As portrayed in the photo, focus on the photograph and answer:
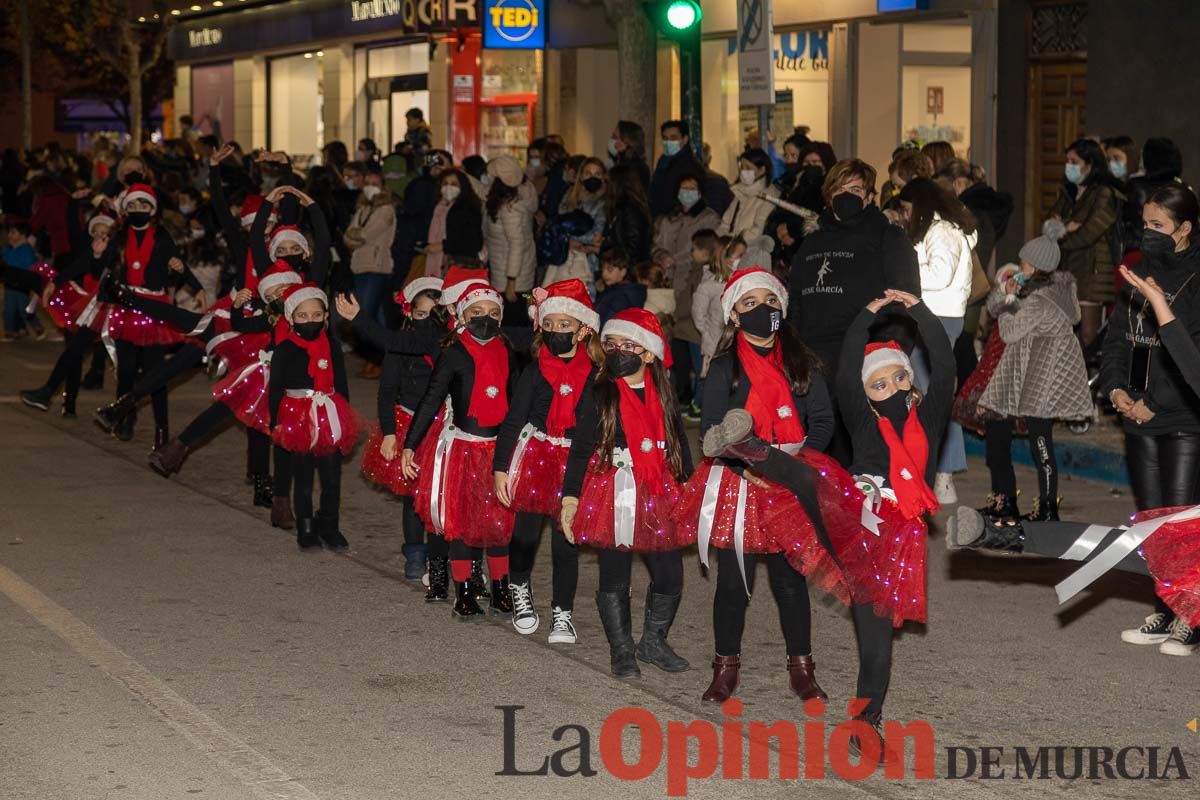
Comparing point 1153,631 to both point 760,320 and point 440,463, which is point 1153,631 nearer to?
point 760,320

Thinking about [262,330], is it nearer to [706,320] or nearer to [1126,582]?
[706,320]

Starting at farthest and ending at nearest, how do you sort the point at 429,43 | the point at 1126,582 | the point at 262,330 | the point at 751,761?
1. the point at 429,43
2. the point at 262,330
3. the point at 1126,582
4. the point at 751,761

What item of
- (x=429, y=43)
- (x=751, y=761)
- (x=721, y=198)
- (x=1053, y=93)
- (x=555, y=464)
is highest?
(x=429, y=43)

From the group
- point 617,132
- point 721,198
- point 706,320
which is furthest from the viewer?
point 617,132

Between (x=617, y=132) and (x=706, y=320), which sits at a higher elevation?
(x=617, y=132)

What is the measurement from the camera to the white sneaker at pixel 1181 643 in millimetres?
7652

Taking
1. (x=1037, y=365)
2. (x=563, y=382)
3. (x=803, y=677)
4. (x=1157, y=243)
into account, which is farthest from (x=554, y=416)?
(x=1037, y=365)

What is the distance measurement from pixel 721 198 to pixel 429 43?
57.3ft

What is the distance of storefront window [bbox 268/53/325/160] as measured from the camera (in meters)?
38.3

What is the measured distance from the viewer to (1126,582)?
9.12 metres

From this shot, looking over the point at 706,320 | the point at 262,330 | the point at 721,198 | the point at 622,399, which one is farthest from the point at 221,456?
the point at 622,399

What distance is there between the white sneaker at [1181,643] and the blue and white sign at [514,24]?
65.3 feet

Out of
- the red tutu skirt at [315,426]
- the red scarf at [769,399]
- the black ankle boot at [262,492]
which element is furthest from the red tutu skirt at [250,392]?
the red scarf at [769,399]

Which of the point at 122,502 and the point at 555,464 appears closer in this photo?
the point at 555,464
